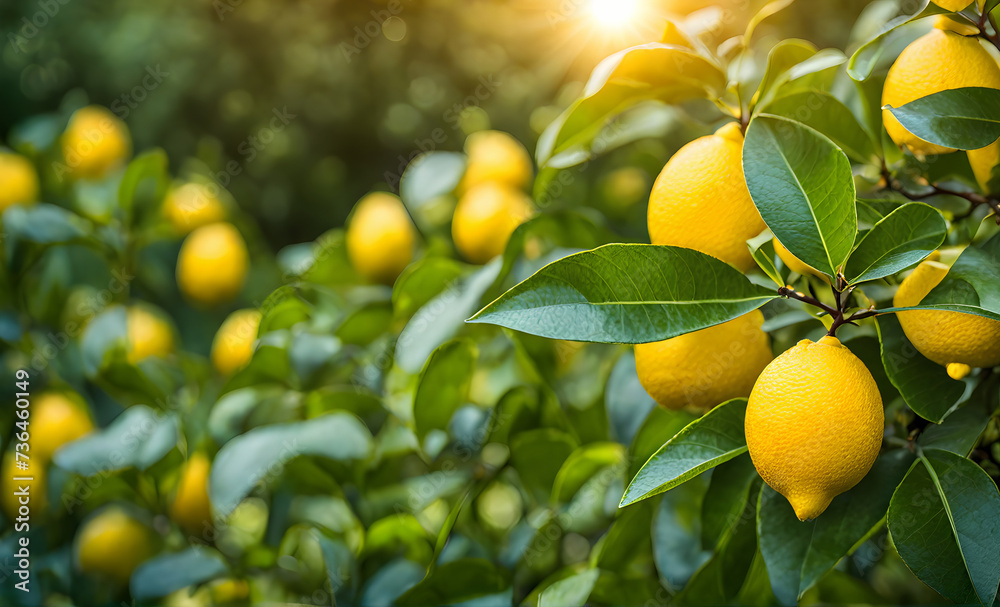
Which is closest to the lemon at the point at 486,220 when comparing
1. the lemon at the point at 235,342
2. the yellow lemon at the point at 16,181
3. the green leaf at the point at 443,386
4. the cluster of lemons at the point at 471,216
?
the cluster of lemons at the point at 471,216

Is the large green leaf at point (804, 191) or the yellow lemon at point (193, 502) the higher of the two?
the large green leaf at point (804, 191)

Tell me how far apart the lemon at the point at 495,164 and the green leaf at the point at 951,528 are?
49cm

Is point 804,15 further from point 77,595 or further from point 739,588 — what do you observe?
point 77,595

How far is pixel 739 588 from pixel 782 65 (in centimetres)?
34

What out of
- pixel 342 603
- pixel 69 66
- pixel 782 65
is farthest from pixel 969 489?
pixel 69 66

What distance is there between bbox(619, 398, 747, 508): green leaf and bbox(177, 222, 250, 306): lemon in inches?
24.8

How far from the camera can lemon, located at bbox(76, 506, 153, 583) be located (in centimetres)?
A: 70

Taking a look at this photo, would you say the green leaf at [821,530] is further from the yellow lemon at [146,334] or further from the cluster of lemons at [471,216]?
the yellow lemon at [146,334]

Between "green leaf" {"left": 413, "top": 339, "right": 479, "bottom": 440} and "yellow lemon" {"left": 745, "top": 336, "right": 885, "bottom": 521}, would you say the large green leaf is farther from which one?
"green leaf" {"left": 413, "top": 339, "right": 479, "bottom": 440}

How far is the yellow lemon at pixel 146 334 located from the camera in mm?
764

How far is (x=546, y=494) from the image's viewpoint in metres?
0.55

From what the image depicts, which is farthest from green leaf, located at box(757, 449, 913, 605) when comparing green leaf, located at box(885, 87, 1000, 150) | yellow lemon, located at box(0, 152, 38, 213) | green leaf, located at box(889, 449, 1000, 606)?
yellow lemon, located at box(0, 152, 38, 213)

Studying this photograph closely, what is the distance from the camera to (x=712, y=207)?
0.34m

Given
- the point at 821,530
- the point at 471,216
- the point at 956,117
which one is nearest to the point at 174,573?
the point at 471,216
